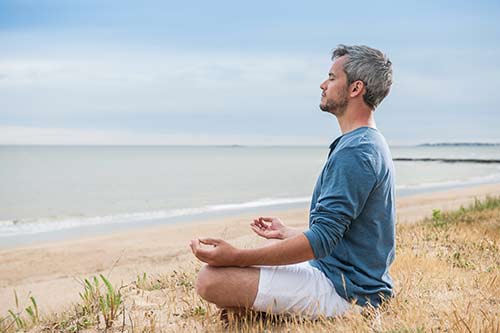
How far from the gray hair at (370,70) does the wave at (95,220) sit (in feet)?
55.9

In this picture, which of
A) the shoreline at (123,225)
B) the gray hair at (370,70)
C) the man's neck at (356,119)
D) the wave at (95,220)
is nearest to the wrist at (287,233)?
the man's neck at (356,119)

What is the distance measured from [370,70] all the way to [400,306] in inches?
70.9

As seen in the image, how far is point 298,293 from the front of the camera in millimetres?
3982

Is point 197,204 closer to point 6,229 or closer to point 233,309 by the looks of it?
point 6,229

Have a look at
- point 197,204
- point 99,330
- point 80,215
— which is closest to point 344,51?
point 99,330

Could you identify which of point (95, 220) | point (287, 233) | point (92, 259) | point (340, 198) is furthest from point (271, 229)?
point (95, 220)

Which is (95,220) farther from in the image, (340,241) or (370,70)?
(370,70)

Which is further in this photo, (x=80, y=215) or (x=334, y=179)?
(x=80, y=215)

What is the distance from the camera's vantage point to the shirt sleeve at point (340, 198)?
3.65 meters

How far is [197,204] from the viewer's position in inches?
1123

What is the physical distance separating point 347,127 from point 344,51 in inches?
21.3

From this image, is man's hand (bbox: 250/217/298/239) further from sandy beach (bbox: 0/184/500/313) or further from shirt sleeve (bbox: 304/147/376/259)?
sandy beach (bbox: 0/184/500/313)

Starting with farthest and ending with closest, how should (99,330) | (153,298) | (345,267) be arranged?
(153,298), (99,330), (345,267)

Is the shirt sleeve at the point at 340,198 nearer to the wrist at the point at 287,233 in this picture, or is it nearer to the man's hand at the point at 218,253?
the man's hand at the point at 218,253
